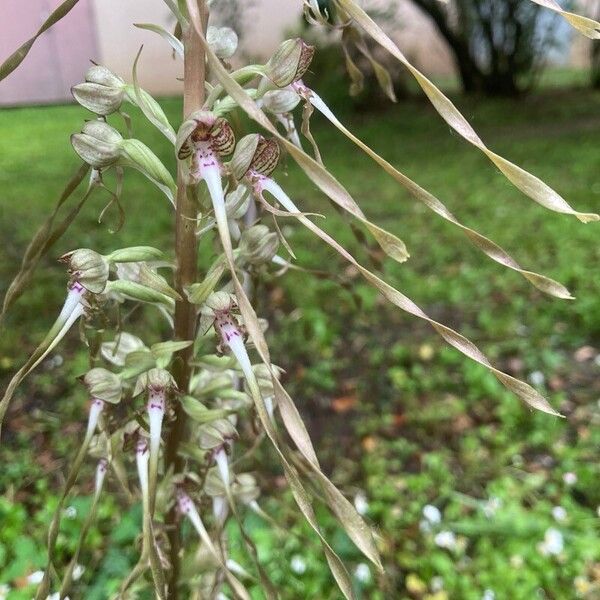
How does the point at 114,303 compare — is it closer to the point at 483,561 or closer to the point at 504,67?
the point at 483,561

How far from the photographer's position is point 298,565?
954 millimetres

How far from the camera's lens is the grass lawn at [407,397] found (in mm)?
970

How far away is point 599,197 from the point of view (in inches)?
96.8

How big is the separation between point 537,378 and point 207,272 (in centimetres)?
111

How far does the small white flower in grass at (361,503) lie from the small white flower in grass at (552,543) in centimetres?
26

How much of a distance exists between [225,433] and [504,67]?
4.70 meters

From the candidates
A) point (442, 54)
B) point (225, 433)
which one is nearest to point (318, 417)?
point (225, 433)

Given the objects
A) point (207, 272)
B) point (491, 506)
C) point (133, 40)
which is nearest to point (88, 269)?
point (207, 272)

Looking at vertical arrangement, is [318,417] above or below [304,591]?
below

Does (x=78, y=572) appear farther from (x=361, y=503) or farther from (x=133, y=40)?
(x=133, y=40)

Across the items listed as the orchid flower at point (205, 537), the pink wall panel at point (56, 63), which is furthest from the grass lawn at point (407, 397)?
the orchid flower at point (205, 537)

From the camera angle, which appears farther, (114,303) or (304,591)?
(304,591)

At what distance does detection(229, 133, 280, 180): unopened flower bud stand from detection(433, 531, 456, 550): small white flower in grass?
76 cm

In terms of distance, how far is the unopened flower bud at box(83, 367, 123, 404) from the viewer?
1.66 feet
